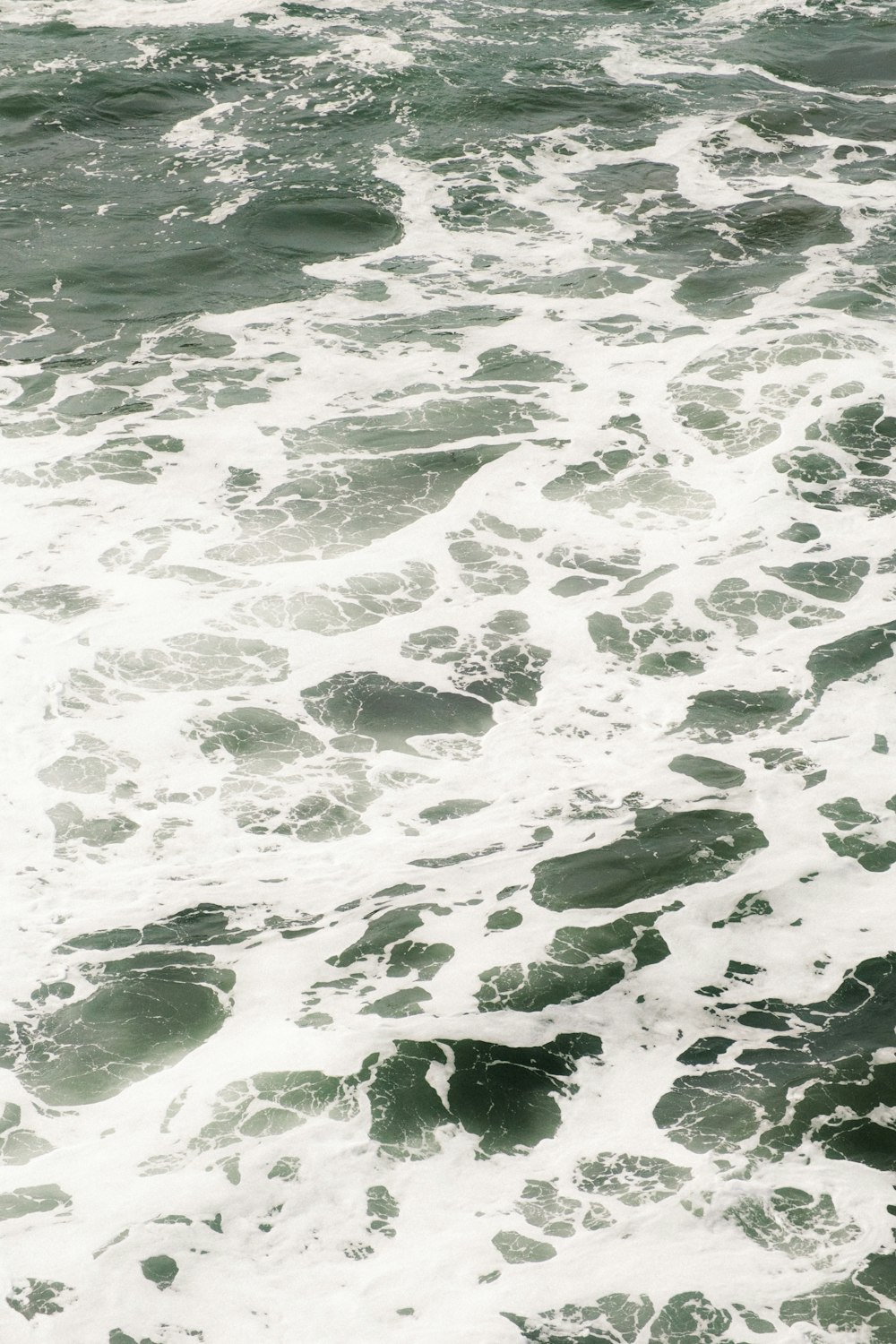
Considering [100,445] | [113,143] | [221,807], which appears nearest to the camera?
[221,807]

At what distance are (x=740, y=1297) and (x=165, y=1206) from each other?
122 inches

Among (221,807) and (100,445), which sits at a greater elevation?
(100,445)

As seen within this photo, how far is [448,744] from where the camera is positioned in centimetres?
1014

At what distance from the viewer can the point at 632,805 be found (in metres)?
9.52

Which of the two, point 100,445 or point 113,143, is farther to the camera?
point 113,143

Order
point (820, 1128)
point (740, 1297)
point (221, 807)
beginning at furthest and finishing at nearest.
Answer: point (221, 807), point (820, 1128), point (740, 1297)

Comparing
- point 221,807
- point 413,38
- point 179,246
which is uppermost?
point 413,38

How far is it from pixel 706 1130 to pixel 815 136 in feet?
58.1

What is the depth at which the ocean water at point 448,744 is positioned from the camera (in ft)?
22.8

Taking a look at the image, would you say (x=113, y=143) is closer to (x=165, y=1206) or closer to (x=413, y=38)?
(x=413, y=38)

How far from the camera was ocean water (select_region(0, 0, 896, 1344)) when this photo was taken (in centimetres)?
694

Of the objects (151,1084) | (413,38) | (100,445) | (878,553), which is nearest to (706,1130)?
(151,1084)

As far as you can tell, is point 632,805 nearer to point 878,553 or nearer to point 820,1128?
point 820,1128

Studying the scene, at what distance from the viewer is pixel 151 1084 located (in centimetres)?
776
